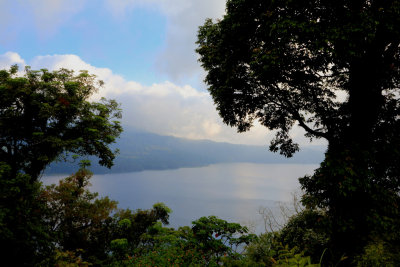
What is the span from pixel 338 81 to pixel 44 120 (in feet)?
54.7

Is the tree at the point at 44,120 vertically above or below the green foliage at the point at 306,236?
above

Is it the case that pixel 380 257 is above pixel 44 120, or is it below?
below

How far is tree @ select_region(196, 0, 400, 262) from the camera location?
476 cm

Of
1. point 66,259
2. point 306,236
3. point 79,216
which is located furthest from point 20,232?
point 79,216

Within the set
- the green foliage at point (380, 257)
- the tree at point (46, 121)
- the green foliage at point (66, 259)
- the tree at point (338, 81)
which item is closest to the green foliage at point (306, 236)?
the tree at point (338, 81)

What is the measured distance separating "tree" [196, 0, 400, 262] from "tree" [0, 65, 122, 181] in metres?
10.3

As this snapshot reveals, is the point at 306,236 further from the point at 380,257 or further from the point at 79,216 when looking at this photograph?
the point at 79,216

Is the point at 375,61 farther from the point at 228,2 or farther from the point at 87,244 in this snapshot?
the point at 87,244

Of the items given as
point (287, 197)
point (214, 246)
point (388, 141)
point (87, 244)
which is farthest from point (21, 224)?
point (287, 197)

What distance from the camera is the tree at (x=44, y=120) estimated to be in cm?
1254

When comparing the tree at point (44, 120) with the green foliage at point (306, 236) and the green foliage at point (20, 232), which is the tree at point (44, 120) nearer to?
the green foliage at point (20, 232)

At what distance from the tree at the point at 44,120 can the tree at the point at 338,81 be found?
10266mm

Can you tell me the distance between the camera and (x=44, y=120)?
13.6 metres

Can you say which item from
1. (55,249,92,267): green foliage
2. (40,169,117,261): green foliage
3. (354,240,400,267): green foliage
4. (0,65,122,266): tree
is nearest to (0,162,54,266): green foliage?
(55,249,92,267): green foliage
